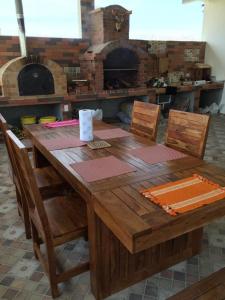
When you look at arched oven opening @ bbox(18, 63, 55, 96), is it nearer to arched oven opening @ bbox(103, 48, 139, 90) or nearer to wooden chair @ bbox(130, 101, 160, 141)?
arched oven opening @ bbox(103, 48, 139, 90)

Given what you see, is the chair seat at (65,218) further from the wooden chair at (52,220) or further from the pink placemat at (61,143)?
the pink placemat at (61,143)

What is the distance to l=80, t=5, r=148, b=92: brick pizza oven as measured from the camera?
462 centimetres

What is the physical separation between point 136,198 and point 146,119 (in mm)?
1359

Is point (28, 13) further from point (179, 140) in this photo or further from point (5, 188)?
point (179, 140)

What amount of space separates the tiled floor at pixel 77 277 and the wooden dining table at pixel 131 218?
0.19ft

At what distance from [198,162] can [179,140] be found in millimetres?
455

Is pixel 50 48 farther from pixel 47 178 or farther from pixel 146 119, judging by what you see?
pixel 47 178

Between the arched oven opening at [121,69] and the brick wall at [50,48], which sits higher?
the brick wall at [50,48]

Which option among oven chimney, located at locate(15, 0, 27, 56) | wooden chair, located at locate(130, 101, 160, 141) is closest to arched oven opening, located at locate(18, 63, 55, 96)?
oven chimney, located at locate(15, 0, 27, 56)

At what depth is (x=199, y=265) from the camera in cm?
164

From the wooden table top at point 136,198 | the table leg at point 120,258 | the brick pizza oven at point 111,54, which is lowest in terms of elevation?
the table leg at point 120,258

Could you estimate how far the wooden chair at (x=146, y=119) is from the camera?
7.25ft

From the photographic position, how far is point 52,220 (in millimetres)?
1437

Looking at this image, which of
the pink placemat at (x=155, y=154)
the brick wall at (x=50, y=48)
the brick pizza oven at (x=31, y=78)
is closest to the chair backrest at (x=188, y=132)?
the pink placemat at (x=155, y=154)
